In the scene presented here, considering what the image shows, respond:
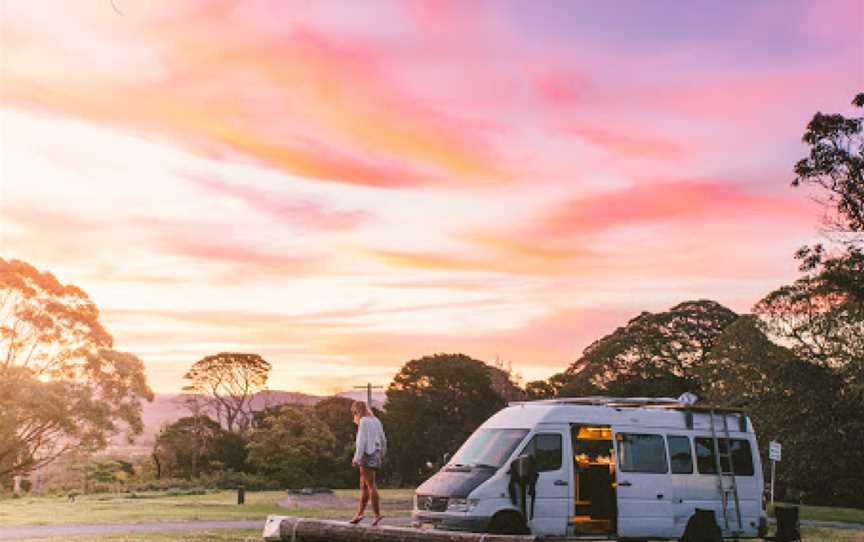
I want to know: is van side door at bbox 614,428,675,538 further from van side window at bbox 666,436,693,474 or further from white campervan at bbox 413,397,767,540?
van side window at bbox 666,436,693,474

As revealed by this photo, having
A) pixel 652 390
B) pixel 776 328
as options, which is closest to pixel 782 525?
pixel 776 328

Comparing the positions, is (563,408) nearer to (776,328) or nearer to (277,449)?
(776,328)

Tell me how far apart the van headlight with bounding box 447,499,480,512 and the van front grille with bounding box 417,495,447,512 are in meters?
0.13

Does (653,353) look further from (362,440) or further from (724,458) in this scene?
(362,440)

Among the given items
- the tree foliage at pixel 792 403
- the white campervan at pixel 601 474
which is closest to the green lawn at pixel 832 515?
the tree foliage at pixel 792 403

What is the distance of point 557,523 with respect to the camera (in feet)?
52.4

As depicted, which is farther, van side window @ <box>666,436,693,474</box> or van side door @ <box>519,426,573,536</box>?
van side window @ <box>666,436,693,474</box>

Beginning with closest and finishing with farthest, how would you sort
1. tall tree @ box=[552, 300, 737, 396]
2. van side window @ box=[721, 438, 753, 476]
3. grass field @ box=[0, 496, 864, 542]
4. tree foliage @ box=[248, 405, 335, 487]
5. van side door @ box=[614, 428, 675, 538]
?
van side door @ box=[614, 428, 675, 538], van side window @ box=[721, 438, 753, 476], grass field @ box=[0, 496, 864, 542], tree foliage @ box=[248, 405, 335, 487], tall tree @ box=[552, 300, 737, 396]

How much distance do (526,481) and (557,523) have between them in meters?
1.11

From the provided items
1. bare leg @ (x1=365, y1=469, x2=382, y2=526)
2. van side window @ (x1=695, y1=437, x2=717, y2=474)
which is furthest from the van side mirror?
van side window @ (x1=695, y1=437, x2=717, y2=474)

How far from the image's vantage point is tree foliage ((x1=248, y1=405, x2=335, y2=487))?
174ft

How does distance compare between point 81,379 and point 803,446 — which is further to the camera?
point 81,379

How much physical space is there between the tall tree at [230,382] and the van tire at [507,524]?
5391cm

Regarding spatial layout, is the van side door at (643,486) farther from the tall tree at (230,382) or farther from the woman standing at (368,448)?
the tall tree at (230,382)
